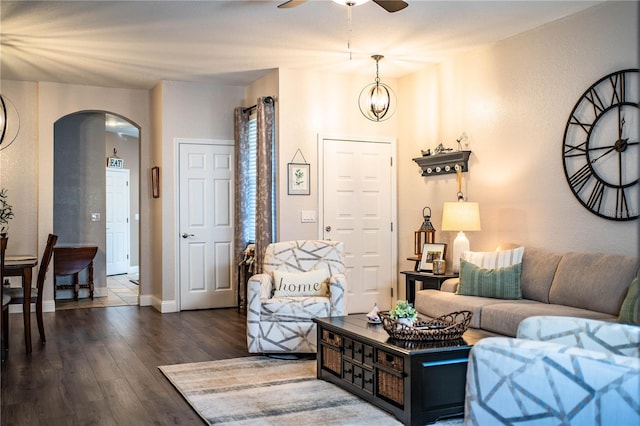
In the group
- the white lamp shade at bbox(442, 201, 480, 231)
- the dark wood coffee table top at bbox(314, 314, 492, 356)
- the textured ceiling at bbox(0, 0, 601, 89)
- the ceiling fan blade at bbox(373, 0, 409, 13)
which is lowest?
the dark wood coffee table top at bbox(314, 314, 492, 356)

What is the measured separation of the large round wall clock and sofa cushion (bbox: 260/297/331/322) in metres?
2.15

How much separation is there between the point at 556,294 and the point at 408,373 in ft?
5.67

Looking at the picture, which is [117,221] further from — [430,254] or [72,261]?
[430,254]

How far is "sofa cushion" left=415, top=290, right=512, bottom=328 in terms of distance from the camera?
4469 millimetres

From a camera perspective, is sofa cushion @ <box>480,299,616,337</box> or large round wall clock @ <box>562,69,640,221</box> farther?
large round wall clock @ <box>562,69,640,221</box>

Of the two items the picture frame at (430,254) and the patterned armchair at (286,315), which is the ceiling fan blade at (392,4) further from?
the picture frame at (430,254)

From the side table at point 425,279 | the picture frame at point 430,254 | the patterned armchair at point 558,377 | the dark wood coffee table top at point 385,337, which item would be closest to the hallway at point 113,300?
the side table at point 425,279

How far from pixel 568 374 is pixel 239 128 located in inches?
231

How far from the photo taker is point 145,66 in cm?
652

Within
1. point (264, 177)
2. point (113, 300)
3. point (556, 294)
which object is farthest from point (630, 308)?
point (113, 300)

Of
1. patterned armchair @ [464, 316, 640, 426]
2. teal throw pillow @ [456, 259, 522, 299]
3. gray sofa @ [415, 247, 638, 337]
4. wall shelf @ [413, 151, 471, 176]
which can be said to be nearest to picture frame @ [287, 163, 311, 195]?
wall shelf @ [413, 151, 471, 176]

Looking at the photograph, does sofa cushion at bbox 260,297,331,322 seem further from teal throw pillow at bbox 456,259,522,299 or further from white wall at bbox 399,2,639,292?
white wall at bbox 399,2,639,292

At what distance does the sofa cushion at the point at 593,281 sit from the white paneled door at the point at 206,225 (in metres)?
4.01

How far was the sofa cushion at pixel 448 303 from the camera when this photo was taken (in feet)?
14.7
